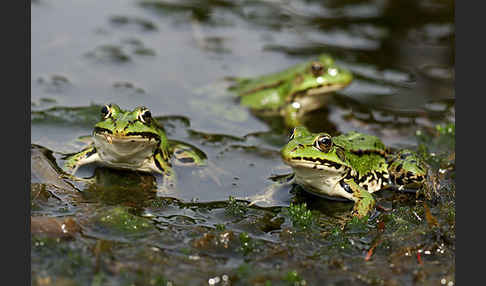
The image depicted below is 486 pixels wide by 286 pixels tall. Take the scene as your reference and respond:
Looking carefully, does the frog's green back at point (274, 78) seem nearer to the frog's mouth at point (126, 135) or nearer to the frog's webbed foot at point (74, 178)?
the frog's mouth at point (126, 135)

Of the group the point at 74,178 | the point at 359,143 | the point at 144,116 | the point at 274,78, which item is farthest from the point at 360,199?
the point at 274,78

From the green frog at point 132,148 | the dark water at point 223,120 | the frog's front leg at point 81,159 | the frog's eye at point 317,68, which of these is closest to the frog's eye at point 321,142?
the dark water at point 223,120

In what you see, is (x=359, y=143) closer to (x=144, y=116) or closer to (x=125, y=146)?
(x=144, y=116)

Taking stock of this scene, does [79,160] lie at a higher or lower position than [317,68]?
lower

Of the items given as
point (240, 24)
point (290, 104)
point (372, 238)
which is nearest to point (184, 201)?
point (372, 238)

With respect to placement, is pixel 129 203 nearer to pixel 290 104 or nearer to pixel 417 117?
pixel 290 104

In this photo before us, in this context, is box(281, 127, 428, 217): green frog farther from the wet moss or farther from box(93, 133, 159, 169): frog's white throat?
box(93, 133, 159, 169): frog's white throat

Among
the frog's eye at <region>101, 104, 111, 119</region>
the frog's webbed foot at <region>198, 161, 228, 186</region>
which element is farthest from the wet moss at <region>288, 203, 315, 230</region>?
the frog's eye at <region>101, 104, 111, 119</region>
